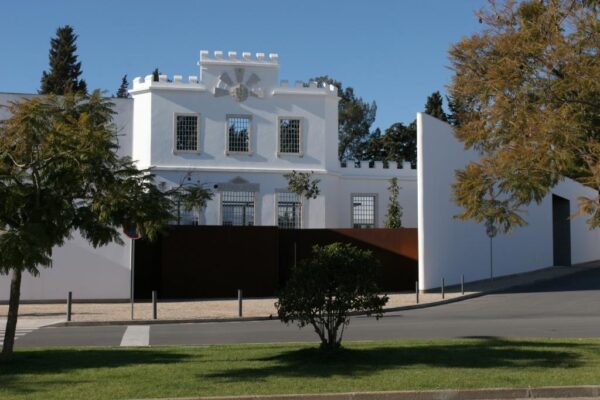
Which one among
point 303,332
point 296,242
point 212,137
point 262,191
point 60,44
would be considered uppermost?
point 60,44

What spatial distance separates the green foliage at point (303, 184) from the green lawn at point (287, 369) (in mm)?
24102

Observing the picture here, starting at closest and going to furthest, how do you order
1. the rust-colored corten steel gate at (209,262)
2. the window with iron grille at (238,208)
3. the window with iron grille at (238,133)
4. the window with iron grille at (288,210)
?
1. the rust-colored corten steel gate at (209,262)
2. the window with iron grille at (238,208)
3. the window with iron grille at (238,133)
4. the window with iron grille at (288,210)

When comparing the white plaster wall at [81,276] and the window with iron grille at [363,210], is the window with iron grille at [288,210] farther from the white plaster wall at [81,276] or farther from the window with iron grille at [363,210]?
the white plaster wall at [81,276]

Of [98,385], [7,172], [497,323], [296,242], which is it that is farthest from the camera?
[296,242]

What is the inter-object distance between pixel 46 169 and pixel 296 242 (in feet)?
64.4

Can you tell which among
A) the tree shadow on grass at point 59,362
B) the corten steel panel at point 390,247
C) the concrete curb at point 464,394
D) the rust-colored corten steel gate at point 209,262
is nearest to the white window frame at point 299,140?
the corten steel panel at point 390,247

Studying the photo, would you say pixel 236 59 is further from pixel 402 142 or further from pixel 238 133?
pixel 402 142

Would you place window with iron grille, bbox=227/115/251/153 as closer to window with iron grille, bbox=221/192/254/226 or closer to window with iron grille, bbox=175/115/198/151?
window with iron grille, bbox=175/115/198/151

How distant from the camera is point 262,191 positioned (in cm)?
3847

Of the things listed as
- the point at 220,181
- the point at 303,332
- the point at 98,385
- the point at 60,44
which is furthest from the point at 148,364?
the point at 60,44

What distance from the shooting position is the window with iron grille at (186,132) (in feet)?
124

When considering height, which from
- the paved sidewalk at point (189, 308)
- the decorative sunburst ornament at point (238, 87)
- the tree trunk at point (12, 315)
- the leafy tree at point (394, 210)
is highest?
the decorative sunburst ornament at point (238, 87)

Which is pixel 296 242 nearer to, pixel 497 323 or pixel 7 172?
pixel 497 323

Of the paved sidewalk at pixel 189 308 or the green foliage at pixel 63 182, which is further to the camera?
the paved sidewalk at pixel 189 308
